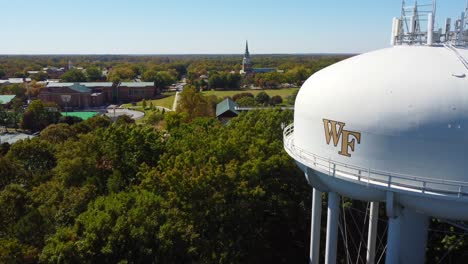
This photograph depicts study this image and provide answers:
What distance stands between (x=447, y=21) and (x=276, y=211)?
16740 mm

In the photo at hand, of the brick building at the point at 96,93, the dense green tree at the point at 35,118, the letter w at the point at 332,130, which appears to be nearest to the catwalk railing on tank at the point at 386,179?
the letter w at the point at 332,130

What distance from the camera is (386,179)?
1593cm

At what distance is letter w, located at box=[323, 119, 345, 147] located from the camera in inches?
671

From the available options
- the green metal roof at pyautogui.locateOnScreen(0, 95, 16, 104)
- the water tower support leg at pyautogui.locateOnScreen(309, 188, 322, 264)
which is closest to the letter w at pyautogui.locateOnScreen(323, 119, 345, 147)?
the water tower support leg at pyautogui.locateOnScreen(309, 188, 322, 264)

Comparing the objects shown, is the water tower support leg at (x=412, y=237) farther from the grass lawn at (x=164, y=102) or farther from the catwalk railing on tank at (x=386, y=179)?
the grass lawn at (x=164, y=102)

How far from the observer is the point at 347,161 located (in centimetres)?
1698

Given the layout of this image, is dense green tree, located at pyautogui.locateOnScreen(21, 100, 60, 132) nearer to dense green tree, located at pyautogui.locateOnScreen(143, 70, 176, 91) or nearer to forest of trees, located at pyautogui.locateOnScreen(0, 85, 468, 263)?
forest of trees, located at pyautogui.locateOnScreen(0, 85, 468, 263)

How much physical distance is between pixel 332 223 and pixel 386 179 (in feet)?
15.9

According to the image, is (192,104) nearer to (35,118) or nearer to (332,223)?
(35,118)

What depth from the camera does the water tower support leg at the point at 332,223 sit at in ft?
64.2

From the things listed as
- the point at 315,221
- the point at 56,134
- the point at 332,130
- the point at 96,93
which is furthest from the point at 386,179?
the point at 96,93

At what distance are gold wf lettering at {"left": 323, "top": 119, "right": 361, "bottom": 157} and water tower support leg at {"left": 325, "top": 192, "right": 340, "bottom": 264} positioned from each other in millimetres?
3168

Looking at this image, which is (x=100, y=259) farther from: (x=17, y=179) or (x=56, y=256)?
(x=17, y=179)

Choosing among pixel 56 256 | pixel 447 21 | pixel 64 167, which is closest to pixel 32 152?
pixel 64 167
